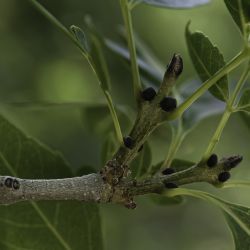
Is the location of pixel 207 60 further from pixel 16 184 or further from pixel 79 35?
pixel 16 184

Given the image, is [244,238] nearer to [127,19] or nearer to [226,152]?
[127,19]

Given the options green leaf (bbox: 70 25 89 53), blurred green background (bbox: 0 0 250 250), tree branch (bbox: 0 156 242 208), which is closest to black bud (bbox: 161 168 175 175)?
tree branch (bbox: 0 156 242 208)

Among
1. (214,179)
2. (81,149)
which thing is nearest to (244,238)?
(214,179)

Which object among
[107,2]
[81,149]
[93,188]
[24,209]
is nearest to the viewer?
[93,188]

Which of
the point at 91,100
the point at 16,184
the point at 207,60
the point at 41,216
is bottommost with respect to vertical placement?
the point at 91,100

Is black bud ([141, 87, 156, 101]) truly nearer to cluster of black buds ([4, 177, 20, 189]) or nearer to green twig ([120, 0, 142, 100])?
green twig ([120, 0, 142, 100])

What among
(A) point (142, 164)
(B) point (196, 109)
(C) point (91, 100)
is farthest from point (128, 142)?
(C) point (91, 100)

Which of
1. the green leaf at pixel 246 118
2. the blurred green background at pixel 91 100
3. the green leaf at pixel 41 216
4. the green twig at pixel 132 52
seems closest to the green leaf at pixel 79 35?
the green twig at pixel 132 52
